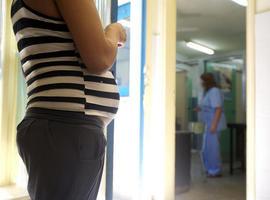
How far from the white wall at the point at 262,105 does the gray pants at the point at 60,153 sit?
144 cm

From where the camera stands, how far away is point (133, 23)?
2199 millimetres

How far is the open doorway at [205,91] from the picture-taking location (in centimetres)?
308

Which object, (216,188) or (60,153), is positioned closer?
(60,153)

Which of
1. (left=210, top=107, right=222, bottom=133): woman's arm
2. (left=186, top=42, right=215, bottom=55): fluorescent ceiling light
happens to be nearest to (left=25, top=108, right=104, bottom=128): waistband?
(left=210, top=107, right=222, bottom=133): woman's arm

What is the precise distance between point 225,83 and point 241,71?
0.44m

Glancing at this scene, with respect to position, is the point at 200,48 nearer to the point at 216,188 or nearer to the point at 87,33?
the point at 216,188

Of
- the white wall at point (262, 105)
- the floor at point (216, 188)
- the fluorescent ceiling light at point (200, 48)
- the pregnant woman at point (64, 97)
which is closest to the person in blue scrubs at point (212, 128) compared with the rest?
→ the floor at point (216, 188)

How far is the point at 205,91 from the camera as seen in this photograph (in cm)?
421

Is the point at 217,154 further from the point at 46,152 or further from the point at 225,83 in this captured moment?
the point at 46,152

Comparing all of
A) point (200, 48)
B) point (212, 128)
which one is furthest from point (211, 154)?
point (200, 48)

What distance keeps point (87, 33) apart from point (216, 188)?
115 inches

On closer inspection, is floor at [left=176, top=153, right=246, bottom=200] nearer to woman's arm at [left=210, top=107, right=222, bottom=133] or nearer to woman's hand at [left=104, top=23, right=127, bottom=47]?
woman's arm at [left=210, top=107, right=222, bottom=133]

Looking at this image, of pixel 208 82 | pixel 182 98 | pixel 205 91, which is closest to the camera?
pixel 208 82

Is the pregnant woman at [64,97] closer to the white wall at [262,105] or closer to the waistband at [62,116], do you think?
the waistband at [62,116]
